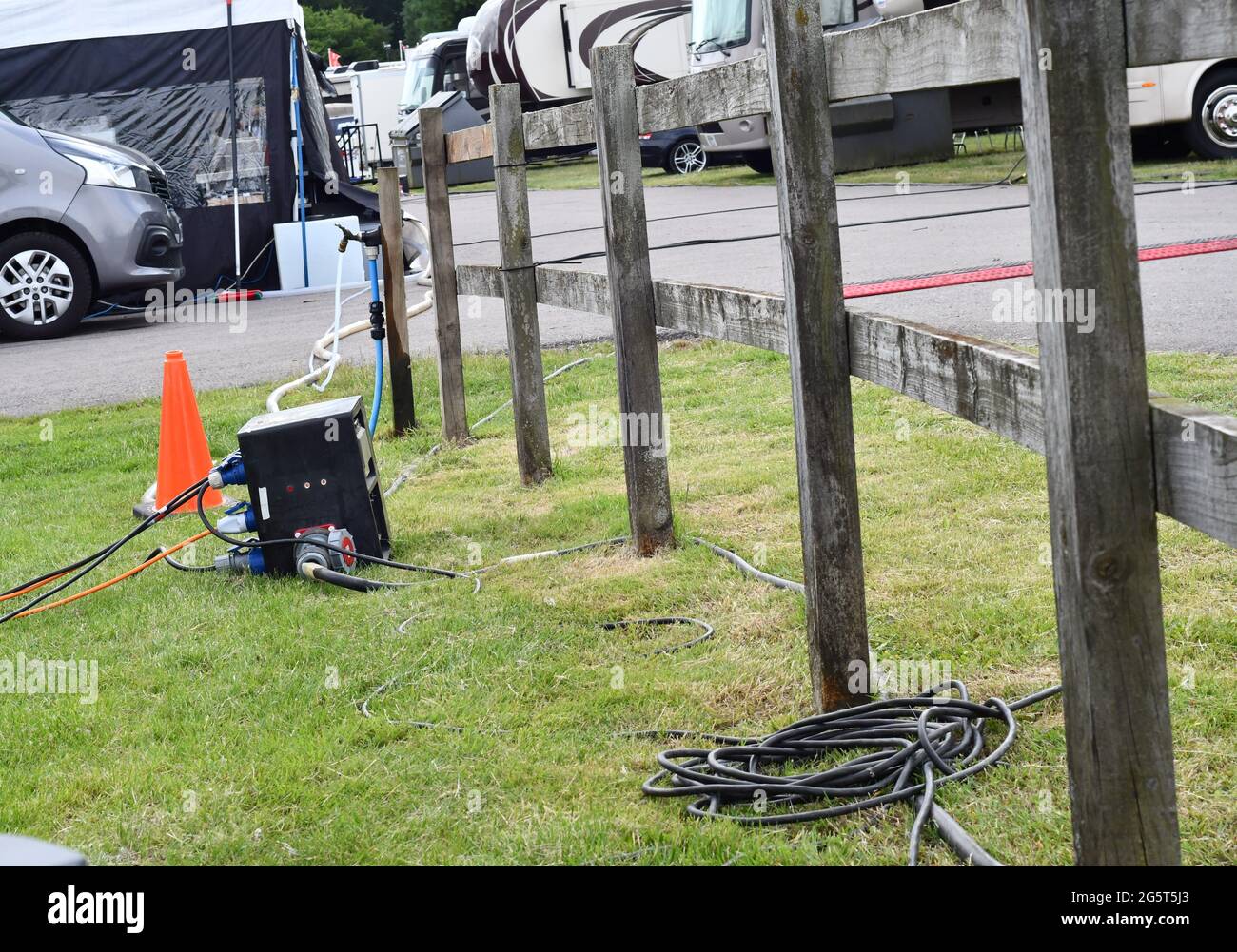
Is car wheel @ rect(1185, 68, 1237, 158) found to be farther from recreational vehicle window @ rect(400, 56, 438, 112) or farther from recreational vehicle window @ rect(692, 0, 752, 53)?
recreational vehicle window @ rect(400, 56, 438, 112)

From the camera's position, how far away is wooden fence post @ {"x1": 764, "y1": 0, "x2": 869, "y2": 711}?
3080 millimetres

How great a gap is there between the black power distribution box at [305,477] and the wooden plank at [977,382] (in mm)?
1239

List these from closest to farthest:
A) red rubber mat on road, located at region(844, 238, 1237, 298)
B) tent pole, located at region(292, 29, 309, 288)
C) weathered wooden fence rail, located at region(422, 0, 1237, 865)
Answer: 1. weathered wooden fence rail, located at region(422, 0, 1237, 865)
2. red rubber mat on road, located at region(844, 238, 1237, 298)
3. tent pole, located at region(292, 29, 309, 288)

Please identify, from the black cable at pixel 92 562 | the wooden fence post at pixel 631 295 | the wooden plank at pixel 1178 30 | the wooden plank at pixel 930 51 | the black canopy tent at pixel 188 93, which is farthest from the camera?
the black canopy tent at pixel 188 93

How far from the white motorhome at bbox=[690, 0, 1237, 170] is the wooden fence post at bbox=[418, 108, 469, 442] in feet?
24.3

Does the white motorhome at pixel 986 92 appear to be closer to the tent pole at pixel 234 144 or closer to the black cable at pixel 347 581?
the tent pole at pixel 234 144

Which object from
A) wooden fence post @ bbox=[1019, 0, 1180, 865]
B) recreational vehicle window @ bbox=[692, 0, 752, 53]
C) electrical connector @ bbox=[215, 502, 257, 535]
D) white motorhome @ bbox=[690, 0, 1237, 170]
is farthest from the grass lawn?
wooden fence post @ bbox=[1019, 0, 1180, 865]

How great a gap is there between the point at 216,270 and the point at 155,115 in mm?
1655

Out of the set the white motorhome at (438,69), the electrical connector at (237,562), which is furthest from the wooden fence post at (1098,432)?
the white motorhome at (438,69)

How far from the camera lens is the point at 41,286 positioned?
1210 centimetres

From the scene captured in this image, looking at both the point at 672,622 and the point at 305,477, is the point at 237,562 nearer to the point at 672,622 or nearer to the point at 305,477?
the point at 305,477

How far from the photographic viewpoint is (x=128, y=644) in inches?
170

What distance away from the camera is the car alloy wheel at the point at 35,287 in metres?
11.9
